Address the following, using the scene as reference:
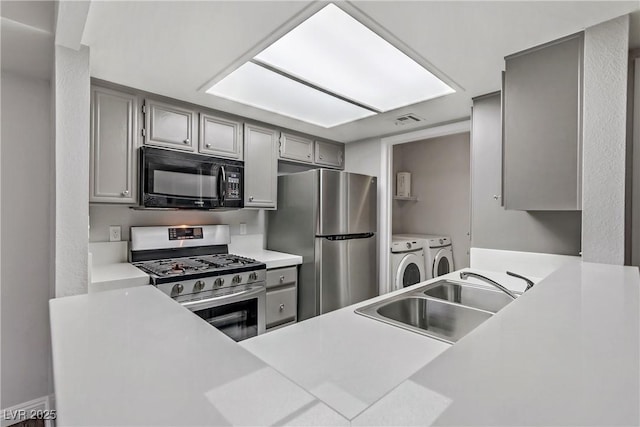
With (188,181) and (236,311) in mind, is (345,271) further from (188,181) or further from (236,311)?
(188,181)

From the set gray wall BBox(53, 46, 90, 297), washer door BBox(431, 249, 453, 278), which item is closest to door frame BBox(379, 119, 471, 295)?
washer door BBox(431, 249, 453, 278)

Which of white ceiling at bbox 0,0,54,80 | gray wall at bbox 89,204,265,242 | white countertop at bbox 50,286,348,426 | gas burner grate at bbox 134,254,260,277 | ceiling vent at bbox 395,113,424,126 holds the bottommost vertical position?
gas burner grate at bbox 134,254,260,277

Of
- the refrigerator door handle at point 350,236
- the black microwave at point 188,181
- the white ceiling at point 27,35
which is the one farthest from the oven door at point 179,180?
the refrigerator door handle at point 350,236

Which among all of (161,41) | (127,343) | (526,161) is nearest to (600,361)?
(127,343)

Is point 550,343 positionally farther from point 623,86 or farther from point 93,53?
point 93,53

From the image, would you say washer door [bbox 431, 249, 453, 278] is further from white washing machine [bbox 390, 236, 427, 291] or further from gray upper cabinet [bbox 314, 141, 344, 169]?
gray upper cabinet [bbox 314, 141, 344, 169]

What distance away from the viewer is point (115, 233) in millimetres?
2387

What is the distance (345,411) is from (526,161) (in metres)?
1.56

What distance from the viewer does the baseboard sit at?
1.81 metres

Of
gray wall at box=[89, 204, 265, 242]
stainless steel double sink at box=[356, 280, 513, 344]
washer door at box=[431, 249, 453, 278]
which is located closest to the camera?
stainless steel double sink at box=[356, 280, 513, 344]

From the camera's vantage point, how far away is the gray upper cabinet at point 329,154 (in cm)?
343

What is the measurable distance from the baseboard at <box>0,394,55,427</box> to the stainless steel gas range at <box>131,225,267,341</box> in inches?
36.9

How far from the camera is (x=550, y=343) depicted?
1.73 feet

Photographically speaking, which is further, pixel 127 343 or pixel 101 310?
pixel 101 310
